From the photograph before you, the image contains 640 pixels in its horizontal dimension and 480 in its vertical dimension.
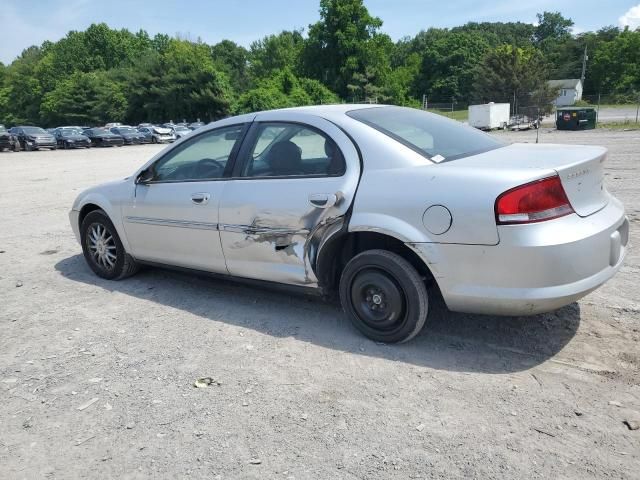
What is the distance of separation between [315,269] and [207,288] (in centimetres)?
171

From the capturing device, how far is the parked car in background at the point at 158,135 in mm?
42594

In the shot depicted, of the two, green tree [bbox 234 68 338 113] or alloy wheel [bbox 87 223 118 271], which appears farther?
green tree [bbox 234 68 338 113]

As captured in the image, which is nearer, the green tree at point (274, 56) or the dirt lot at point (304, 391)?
the dirt lot at point (304, 391)

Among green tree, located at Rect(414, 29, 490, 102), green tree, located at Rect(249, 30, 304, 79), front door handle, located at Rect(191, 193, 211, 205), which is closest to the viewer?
front door handle, located at Rect(191, 193, 211, 205)

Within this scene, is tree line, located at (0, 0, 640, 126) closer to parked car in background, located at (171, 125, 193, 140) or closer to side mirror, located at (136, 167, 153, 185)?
parked car in background, located at (171, 125, 193, 140)

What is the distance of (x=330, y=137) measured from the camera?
380 centimetres

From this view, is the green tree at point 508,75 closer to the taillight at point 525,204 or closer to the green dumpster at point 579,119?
the green dumpster at point 579,119

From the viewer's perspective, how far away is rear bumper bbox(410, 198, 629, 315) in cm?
297

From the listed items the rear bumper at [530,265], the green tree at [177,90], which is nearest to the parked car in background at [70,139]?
the green tree at [177,90]

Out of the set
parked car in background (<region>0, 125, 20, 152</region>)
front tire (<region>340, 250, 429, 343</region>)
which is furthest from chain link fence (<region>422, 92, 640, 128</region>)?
front tire (<region>340, 250, 429, 343</region>)

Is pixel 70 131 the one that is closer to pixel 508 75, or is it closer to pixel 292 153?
pixel 292 153

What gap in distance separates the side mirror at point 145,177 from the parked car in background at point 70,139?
3716cm

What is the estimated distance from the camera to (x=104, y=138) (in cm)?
3944

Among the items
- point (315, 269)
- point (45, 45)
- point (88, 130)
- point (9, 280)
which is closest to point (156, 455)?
point (315, 269)
